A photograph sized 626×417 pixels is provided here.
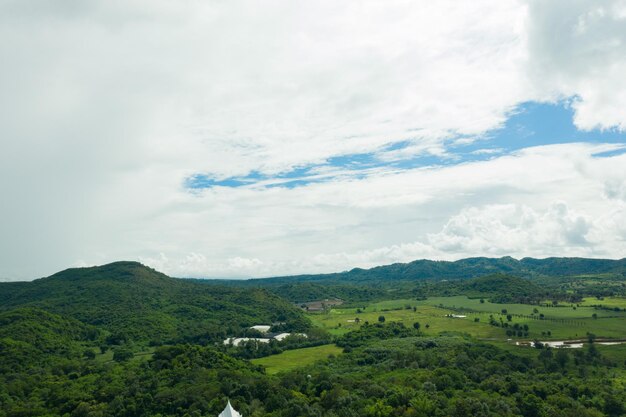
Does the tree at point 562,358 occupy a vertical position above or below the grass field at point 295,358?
above

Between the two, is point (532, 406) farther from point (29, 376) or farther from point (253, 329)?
point (253, 329)

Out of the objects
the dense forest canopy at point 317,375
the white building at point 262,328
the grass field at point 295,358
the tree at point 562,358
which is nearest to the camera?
the dense forest canopy at point 317,375

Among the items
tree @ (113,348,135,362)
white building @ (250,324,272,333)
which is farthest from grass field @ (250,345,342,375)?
white building @ (250,324,272,333)

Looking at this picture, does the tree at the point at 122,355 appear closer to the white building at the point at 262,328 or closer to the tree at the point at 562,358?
the white building at the point at 262,328

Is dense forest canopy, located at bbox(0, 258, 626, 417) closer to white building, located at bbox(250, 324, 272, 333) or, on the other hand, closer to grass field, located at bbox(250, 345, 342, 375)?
grass field, located at bbox(250, 345, 342, 375)

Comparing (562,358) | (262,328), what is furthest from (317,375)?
(262,328)

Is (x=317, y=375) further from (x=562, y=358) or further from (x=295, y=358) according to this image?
(x=562, y=358)

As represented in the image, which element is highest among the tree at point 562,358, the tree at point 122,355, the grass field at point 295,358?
the tree at point 122,355

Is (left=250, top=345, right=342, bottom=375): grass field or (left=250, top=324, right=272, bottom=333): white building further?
(left=250, top=324, right=272, bottom=333): white building

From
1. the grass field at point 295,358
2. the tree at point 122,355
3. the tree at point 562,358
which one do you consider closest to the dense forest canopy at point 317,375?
the tree at point 122,355
